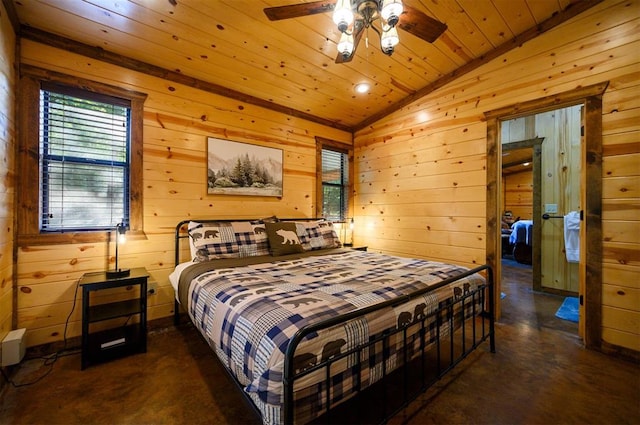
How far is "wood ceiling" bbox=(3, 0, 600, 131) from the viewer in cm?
213

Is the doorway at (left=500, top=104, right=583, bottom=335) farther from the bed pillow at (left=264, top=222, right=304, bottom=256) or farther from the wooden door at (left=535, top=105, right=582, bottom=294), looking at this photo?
the bed pillow at (left=264, top=222, right=304, bottom=256)

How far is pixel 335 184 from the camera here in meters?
4.45

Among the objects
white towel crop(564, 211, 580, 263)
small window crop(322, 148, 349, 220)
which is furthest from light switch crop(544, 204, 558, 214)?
small window crop(322, 148, 349, 220)

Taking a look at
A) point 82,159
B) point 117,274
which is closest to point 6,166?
point 82,159

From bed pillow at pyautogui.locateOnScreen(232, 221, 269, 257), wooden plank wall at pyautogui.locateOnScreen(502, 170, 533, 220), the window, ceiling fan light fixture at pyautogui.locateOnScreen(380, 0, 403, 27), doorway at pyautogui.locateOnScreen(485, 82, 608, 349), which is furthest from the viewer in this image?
wooden plank wall at pyautogui.locateOnScreen(502, 170, 533, 220)

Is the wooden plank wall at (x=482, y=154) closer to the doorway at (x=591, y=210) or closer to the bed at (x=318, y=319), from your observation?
the doorway at (x=591, y=210)

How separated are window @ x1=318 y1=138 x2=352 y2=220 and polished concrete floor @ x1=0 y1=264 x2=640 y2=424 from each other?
8.43ft

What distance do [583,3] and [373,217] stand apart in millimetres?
3029

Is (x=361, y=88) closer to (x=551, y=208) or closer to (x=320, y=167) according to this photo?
(x=320, y=167)

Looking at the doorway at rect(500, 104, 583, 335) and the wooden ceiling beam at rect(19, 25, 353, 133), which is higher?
the wooden ceiling beam at rect(19, 25, 353, 133)

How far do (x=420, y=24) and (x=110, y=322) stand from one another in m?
3.45

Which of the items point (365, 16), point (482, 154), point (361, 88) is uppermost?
point (361, 88)

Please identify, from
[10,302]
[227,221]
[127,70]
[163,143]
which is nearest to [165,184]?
[163,143]

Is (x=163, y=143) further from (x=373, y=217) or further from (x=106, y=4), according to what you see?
(x=373, y=217)
